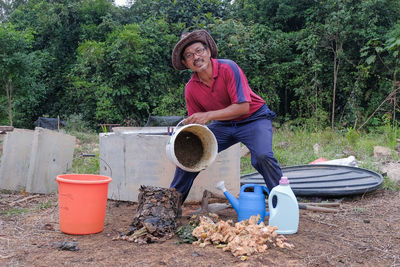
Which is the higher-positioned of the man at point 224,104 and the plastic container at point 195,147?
the man at point 224,104

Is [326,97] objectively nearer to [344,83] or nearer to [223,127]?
[344,83]

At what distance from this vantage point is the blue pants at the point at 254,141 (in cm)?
256

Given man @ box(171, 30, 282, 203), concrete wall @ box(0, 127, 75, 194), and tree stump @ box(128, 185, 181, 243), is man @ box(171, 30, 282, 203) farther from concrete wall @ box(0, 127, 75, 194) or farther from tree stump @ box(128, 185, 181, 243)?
concrete wall @ box(0, 127, 75, 194)

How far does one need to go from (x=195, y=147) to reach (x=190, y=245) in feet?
2.80

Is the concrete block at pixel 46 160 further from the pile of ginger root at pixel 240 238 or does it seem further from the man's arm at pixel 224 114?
the pile of ginger root at pixel 240 238

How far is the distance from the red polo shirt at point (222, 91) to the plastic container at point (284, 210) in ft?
2.13

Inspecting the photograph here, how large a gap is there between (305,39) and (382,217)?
8.64m

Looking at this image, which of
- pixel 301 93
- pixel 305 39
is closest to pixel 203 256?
pixel 301 93

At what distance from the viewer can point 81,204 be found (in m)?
2.42

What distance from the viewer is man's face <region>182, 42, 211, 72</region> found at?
269cm

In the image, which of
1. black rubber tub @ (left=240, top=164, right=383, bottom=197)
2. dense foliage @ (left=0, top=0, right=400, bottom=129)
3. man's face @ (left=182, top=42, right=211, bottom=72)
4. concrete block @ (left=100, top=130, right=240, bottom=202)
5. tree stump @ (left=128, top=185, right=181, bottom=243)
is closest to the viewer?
tree stump @ (left=128, top=185, right=181, bottom=243)

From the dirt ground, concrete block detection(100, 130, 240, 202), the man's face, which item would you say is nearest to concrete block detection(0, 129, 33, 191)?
the dirt ground

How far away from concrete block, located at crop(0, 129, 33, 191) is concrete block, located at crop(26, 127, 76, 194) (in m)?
0.36

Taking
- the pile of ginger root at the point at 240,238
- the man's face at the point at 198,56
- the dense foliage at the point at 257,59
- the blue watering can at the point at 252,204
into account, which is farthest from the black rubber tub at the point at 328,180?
the dense foliage at the point at 257,59
